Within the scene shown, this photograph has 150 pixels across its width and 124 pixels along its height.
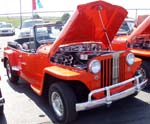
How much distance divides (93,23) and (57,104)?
69.2 inches

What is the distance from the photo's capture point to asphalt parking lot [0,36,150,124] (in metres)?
5.70

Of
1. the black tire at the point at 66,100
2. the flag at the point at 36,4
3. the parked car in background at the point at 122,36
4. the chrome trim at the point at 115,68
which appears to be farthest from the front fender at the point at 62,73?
the flag at the point at 36,4

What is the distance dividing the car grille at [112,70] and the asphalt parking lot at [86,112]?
64 centimetres

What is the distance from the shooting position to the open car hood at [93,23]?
5766 millimetres

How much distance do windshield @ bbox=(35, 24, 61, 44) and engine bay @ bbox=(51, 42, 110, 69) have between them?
3.70ft

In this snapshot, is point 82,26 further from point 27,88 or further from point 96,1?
point 27,88

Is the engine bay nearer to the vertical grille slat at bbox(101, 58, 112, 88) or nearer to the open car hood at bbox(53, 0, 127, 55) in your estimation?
the open car hood at bbox(53, 0, 127, 55)

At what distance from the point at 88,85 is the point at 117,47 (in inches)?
137

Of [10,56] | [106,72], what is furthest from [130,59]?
[10,56]

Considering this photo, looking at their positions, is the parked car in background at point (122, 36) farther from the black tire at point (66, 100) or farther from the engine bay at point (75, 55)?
the black tire at point (66, 100)

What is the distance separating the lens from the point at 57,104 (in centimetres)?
578

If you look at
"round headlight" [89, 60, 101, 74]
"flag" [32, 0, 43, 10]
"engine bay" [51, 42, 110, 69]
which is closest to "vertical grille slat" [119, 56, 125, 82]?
"engine bay" [51, 42, 110, 69]

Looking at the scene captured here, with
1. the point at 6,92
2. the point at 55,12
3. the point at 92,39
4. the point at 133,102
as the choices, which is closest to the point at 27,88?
the point at 6,92

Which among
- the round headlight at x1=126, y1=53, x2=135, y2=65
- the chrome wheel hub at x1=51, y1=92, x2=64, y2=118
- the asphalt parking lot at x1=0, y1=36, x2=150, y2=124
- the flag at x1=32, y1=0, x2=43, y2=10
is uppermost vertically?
the flag at x1=32, y1=0, x2=43, y2=10
